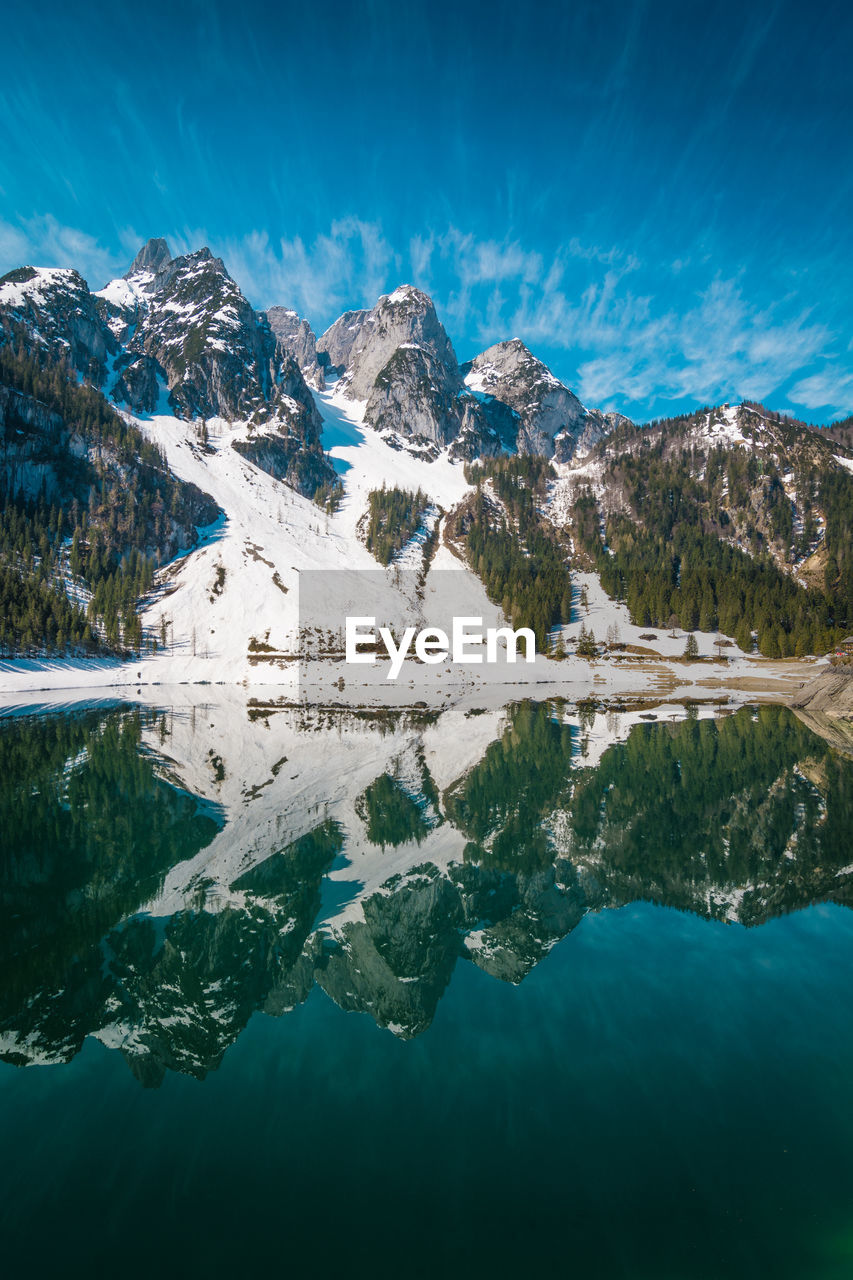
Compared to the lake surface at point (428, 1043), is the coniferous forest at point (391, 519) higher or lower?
higher

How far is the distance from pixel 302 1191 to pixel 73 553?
Result: 142772mm

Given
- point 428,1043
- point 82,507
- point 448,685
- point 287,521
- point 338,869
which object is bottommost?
point 338,869

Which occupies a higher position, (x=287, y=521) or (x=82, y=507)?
(x=287, y=521)

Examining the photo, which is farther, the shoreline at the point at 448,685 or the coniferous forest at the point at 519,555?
the coniferous forest at the point at 519,555

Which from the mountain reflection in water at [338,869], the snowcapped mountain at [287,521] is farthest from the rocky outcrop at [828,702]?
the snowcapped mountain at [287,521]

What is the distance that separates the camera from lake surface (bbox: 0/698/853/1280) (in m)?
6.17

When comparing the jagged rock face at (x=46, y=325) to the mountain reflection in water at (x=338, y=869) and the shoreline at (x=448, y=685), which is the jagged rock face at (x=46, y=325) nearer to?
the shoreline at (x=448, y=685)

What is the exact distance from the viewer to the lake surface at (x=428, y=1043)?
20.2ft

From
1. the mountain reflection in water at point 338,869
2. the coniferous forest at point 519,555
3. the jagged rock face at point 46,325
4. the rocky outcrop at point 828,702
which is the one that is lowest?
the mountain reflection in water at point 338,869

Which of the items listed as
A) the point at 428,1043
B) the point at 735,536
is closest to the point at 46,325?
the point at 735,536

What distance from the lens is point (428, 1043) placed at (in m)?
9.86

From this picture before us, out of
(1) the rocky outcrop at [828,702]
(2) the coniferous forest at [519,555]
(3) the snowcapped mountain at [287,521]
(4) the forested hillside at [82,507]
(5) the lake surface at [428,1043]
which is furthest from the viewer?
(2) the coniferous forest at [519,555]

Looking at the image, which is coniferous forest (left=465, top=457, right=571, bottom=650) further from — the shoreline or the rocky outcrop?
the rocky outcrop

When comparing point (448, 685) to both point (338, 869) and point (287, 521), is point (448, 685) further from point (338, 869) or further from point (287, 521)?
point (287, 521)
